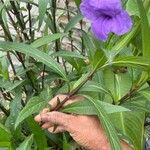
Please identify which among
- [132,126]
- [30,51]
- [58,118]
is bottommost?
[132,126]

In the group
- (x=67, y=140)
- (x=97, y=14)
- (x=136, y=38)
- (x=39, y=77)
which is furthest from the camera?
(x=39, y=77)

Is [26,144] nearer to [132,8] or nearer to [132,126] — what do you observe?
[132,126]

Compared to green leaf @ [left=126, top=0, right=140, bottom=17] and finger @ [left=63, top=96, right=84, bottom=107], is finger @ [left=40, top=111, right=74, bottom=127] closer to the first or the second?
finger @ [left=63, top=96, right=84, bottom=107]


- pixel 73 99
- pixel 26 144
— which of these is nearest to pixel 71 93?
pixel 73 99

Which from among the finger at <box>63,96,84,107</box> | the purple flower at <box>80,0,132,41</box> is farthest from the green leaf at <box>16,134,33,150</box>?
the purple flower at <box>80,0,132,41</box>

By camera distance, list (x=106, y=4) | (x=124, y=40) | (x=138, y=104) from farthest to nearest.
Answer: (x=138, y=104) → (x=124, y=40) → (x=106, y=4)

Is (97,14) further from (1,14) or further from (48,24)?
(48,24)

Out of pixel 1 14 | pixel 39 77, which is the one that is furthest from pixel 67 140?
pixel 1 14
